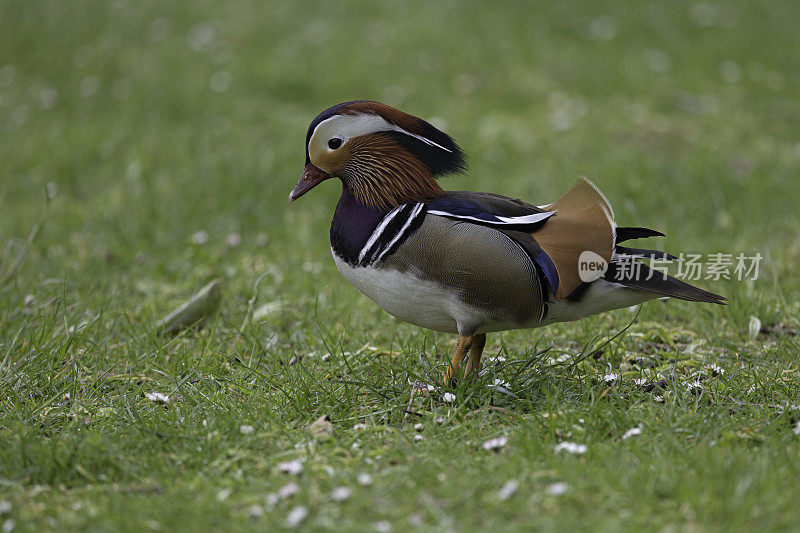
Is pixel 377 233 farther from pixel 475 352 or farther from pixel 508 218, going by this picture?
pixel 475 352

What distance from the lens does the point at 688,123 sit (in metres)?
7.22

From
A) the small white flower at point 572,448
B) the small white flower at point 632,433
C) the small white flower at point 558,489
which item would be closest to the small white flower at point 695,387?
the small white flower at point 632,433

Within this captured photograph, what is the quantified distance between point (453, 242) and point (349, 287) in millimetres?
1843

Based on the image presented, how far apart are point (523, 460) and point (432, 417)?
0.48 meters

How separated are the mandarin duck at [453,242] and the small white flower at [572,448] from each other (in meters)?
0.57

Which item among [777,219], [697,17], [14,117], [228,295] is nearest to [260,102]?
[14,117]

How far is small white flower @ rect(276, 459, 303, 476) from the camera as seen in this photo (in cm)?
267

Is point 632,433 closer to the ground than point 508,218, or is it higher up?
closer to the ground

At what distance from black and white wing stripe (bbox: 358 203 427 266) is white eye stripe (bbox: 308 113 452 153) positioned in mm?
323

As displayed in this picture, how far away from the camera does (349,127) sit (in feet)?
10.6

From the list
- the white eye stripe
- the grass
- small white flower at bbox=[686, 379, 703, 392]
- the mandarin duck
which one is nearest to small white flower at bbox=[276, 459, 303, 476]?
the grass

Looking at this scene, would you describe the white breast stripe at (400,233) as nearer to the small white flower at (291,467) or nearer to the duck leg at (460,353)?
the duck leg at (460,353)

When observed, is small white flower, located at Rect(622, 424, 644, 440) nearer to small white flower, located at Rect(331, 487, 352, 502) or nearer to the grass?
the grass

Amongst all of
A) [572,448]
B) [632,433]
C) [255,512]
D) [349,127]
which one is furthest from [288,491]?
[349,127]
